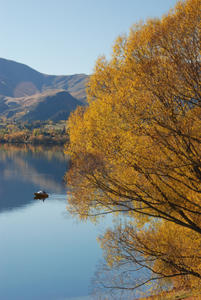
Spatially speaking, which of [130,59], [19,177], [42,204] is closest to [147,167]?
[130,59]

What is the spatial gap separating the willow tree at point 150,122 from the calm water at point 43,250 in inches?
684

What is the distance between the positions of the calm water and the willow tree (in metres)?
17.4

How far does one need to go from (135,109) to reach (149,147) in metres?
1.52

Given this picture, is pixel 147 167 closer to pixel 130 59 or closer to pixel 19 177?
pixel 130 59

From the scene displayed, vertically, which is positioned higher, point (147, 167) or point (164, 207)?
point (147, 167)

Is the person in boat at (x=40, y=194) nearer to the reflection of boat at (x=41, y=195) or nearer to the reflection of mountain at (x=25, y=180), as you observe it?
the reflection of boat at (x=41, y=195)

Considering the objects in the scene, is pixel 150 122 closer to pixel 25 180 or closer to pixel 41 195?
pixel 41 195

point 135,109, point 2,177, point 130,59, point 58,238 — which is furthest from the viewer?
point 2,177

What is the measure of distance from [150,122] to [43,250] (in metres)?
29.1

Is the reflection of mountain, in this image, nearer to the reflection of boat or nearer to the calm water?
the calm water

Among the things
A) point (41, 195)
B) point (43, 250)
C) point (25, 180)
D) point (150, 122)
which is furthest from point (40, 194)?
point (150, 122)

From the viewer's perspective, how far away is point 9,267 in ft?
103

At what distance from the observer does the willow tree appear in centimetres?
1039

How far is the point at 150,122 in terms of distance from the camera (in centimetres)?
1064
